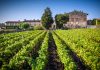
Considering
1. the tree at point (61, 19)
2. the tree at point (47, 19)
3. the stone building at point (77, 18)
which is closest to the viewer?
the stone building at point (77, 18)

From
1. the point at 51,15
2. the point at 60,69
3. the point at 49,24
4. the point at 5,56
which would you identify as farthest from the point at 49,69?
the point at 51,15

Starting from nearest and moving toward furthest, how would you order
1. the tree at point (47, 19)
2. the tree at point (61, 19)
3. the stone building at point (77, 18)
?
the stone building at point (77, 18) → the tree at point (47, 19) → the tree at point (61, 19)

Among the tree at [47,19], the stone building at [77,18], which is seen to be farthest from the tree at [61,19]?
the stone building at [77,18]

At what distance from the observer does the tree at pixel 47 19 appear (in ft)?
293

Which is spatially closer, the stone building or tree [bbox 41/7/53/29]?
the stone building

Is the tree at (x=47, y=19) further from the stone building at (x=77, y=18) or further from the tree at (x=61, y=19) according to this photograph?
the stone building at (x=77, y=18)

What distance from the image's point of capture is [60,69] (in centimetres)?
1466

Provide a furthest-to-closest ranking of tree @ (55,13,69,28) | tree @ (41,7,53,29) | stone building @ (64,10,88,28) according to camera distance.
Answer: tree @ (55,13,69,28) < tree @ (41,7,53,29) < stone building @ (64,10,88,28)

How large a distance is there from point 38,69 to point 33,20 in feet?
475

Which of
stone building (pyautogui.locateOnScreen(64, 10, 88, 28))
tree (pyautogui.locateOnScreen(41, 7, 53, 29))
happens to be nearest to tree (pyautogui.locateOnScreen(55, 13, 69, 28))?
tree (pyautogui.locateOnScreen(41, 7, 53, 29))

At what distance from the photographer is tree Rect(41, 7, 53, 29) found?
293 ft

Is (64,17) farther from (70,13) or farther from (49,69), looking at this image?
(49,69)

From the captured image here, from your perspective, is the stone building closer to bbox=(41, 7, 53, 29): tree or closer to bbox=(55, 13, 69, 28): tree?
bbox=(55, 13, 69, 28): tree

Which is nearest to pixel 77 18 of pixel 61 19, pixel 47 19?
pixel 61 19
